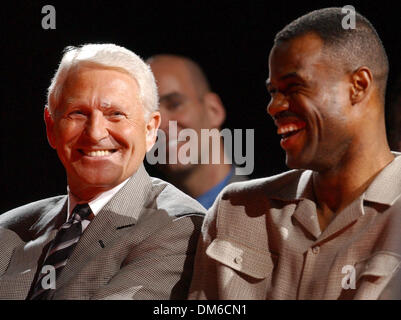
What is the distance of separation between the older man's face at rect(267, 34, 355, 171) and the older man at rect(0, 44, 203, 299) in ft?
1.70

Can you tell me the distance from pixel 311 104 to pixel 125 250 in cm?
79

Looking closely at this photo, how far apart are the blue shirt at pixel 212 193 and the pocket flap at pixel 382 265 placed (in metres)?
1.14

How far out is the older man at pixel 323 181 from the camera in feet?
6.09

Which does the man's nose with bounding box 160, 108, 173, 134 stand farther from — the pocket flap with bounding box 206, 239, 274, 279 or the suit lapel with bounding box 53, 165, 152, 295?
the pocket flap with bounding box 206, 239, 274, 279

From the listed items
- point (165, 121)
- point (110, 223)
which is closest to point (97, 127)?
point (110, 223)

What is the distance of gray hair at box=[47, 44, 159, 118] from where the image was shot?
7.68 ft

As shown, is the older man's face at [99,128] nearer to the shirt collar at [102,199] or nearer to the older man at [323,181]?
the shirt collar at [102,199]

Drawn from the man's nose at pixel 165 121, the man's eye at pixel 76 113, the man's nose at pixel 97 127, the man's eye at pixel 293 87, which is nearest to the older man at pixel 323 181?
the man's eye at pixel 293 87

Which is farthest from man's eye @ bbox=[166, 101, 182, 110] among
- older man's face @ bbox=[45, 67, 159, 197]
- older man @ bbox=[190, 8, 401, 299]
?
older man @ bbox=[190, 8, 401, 299]

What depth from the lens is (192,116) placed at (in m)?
2.88

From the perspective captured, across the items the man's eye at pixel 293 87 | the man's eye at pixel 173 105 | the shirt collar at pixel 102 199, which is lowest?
the shirt collar at pixel 102 199

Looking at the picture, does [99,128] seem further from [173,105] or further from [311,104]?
[311,104]

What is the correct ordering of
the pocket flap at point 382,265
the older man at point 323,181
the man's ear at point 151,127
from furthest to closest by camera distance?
the man's ear at point 151,127 < the older man at point 323,181 < the pocket flap at point 382,265

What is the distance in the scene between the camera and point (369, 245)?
71.7 inches
